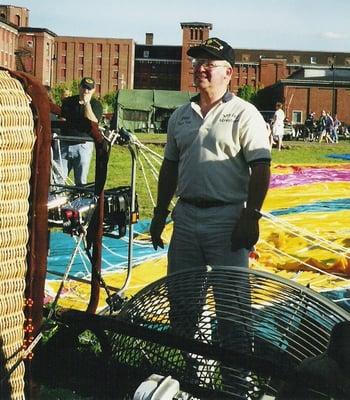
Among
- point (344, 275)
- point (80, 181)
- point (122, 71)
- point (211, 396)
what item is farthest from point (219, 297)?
point (122, 71)

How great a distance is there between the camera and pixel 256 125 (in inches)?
124

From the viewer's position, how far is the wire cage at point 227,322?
173 centimetres

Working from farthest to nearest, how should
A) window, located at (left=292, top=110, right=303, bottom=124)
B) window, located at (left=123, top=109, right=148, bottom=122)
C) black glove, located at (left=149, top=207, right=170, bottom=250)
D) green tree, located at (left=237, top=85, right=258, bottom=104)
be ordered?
green tree, located at (left=237, top=85, right=258, bottom=104)
window, located at (left=292, top=110, right=303, bottom=124)
window, located at (left=123, top=109, right=148, bottom=122)
black glove, located at (left=149, top=207, right=170, bottom=250)

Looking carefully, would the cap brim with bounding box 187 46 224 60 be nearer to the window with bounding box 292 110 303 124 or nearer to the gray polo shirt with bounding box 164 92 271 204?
the gray polo shirt with bounding box 164 92 271 204

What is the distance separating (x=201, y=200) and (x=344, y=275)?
265 cm

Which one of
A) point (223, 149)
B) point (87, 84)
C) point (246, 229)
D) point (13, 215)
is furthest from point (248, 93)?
point (13, 215)

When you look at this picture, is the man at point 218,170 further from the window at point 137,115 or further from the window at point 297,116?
the window at point 297,116

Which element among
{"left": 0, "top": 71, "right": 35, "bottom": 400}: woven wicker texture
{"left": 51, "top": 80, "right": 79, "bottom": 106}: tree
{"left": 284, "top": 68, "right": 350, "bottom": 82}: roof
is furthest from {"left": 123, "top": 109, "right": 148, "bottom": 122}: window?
{"left": 0, "top": 71, "right": 35, "bottom": 400}: woven wicker texture

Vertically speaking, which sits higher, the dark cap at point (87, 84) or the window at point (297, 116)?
the window at point (297, 116)

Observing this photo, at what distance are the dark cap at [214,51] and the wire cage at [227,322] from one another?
4.71 feet

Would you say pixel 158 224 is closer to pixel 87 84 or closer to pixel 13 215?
pixel 13 215

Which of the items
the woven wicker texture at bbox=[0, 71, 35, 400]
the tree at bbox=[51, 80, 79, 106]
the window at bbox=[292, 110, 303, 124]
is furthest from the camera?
the window at bbox=[292, 110, 303, 124]

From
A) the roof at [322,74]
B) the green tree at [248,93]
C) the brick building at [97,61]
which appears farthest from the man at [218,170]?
the brick building at [97,61]

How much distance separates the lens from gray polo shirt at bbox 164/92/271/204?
3.13 m
